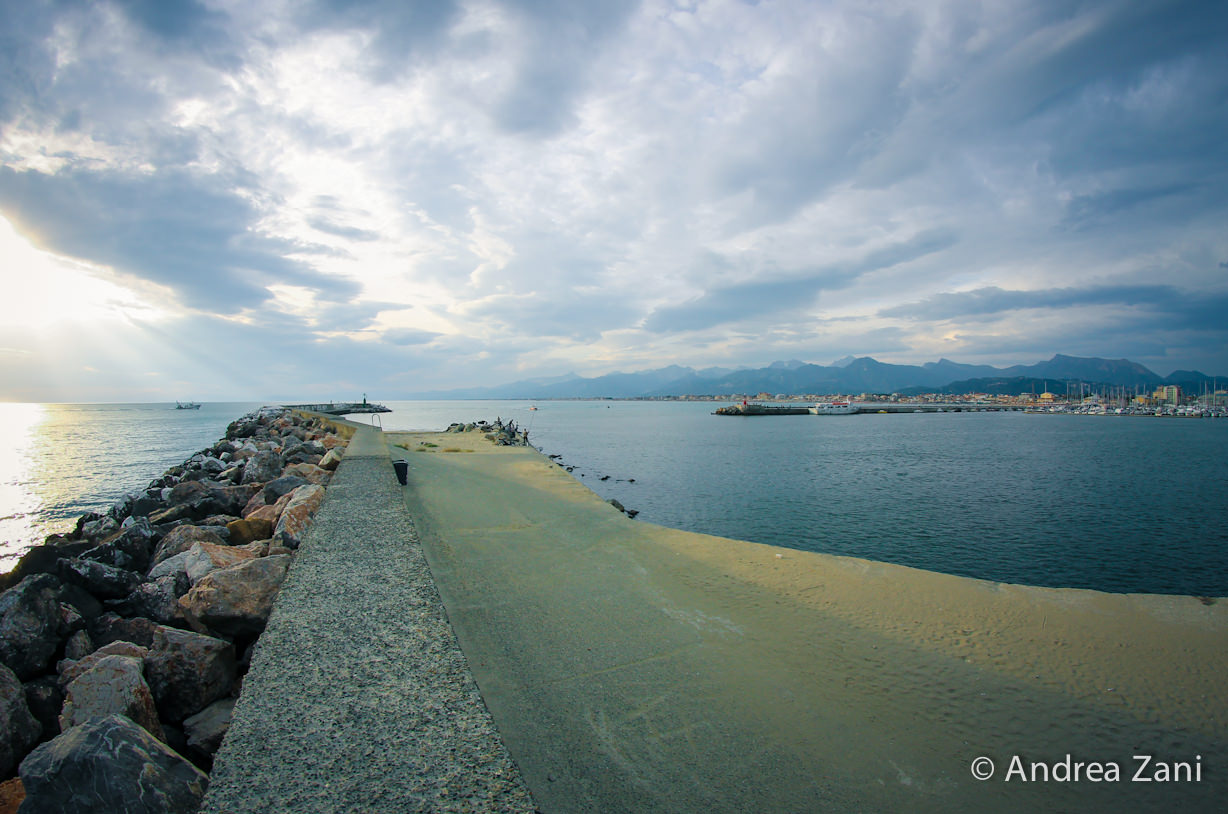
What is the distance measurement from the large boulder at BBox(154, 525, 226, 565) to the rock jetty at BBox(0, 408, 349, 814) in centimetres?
1

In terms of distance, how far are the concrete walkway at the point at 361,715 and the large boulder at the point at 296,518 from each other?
175cm

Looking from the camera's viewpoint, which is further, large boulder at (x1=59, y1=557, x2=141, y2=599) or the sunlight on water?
the sunlight on water

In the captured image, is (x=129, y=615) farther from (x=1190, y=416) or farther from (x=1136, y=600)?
(x=1190, y=416)

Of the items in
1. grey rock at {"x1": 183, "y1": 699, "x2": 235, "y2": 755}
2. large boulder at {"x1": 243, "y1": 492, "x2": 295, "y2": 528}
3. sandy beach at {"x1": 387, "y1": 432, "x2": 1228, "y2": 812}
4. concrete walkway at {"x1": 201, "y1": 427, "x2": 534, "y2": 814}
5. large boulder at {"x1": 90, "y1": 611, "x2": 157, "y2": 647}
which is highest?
concrete walkway at {"x1": 201, "y1": 427, "x2": 534, "y2": 814}

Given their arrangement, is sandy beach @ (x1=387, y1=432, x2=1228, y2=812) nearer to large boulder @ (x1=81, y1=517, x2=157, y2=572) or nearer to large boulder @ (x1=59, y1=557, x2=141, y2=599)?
large boulder @ (x1=59, y1=557, x2=141, y2=599)

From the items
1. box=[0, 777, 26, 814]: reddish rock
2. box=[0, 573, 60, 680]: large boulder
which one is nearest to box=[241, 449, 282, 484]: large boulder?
box=[0, 573, 60, 680]: large boulder

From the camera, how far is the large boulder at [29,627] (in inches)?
130

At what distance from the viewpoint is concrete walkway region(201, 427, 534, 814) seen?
1.65 metres

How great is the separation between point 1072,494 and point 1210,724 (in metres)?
18.2

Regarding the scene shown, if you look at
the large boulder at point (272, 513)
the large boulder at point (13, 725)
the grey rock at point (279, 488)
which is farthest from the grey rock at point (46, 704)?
the grey rock at point (279, 488)

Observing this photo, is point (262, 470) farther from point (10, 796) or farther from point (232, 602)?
point (10, 796)

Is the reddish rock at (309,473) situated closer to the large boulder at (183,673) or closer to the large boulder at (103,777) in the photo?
the large boulder at (183,673)

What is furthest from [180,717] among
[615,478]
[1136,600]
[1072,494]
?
[1072,494]

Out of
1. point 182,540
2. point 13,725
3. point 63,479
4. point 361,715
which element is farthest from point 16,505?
point 361,715
